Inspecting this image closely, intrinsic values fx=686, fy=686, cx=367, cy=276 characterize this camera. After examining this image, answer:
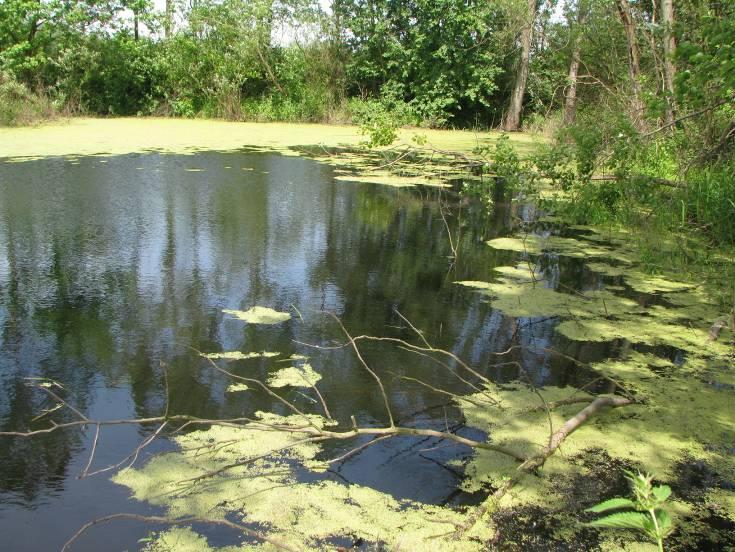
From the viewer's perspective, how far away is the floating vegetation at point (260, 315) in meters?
3.41

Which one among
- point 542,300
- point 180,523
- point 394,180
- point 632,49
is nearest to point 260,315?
point 542,300

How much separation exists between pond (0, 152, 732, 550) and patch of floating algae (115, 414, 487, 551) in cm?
8

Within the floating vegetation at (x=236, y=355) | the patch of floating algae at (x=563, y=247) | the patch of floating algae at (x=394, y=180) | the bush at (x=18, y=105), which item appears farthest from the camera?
the bush at (x=18, y=105)

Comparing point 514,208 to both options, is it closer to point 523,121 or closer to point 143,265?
point 143,265

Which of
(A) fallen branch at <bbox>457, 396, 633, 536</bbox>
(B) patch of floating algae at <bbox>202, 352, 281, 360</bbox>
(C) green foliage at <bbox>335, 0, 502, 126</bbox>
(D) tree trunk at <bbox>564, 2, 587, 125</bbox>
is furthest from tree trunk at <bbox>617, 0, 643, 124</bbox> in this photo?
(C) green foliage at <bbox>335, 0, 502, 126</bbox>

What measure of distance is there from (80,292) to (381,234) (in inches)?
96.1

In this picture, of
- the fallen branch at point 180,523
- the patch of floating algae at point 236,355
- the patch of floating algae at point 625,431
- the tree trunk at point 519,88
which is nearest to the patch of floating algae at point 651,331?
the patch of floating algae at point 625,431

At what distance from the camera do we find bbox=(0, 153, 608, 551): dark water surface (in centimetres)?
213

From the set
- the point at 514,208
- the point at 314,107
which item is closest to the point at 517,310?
the point at 514,208

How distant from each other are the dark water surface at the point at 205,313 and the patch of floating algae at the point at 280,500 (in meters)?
0.09

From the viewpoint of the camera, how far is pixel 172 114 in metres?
16.4

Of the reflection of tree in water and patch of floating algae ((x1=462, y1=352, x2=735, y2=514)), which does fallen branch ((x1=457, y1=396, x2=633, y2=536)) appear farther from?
the reflection of tree in water

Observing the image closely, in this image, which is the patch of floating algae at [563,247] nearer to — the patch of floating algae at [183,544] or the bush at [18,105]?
the patch of floating algae at [183,544]

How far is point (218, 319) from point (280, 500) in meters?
1.60
